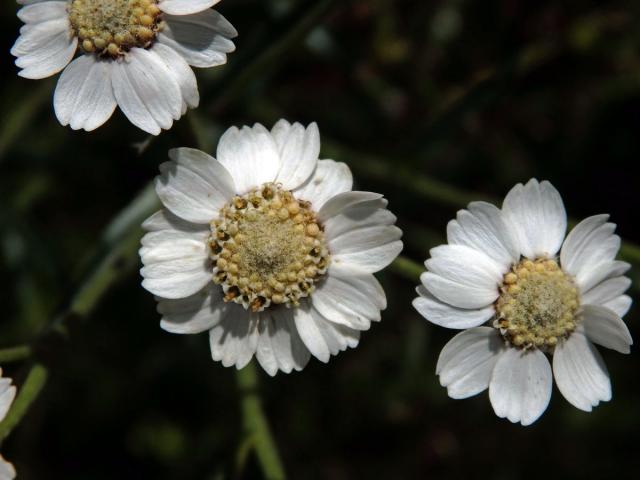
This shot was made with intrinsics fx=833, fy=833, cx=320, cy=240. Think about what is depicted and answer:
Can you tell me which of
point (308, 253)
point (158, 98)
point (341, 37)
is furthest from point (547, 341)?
point (341, 37)

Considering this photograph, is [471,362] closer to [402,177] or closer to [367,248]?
[367,248]

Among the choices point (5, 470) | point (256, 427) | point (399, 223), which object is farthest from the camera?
point (399, 223)

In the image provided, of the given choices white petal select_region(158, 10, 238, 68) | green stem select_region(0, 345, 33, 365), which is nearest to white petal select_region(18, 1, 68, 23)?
white petal select_region(158, 10, 238, 68)

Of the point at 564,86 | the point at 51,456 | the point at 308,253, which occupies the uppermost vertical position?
the point at 308,253

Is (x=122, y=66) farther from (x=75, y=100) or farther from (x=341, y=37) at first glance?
(x=341, y=37)

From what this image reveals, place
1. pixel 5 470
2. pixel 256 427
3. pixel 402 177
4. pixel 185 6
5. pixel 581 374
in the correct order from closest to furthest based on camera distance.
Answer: pixel 5 470 < pixel 185 6 < pixel 581 374 < pixel 256 427 < pixel 402 177

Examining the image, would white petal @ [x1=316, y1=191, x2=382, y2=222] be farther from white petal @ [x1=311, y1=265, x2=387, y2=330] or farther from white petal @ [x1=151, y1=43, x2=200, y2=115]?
white petal @ [x1=151, y1=43, x2=200, y2=115]

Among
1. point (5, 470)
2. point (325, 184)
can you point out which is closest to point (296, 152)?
point (325, 184)
